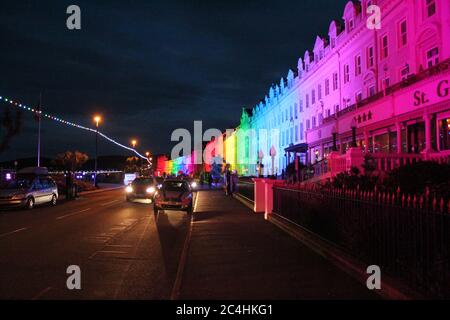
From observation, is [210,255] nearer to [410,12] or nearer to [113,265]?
[113,265]

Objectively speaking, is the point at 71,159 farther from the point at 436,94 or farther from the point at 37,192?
the point at 436,94

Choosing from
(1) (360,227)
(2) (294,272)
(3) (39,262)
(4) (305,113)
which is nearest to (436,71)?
(1) (360,227)

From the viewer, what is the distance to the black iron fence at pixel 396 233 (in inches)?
217

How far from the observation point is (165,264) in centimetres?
884

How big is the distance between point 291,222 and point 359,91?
20741mm

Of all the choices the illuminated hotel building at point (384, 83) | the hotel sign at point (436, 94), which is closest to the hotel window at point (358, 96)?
the illuminated hotel building at point (384, 83)

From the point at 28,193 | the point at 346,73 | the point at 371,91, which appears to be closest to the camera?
the point at 28,193

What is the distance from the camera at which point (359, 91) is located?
31.5 metres

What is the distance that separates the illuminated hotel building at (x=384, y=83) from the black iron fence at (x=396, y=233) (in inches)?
276

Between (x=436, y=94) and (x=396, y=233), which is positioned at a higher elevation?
(x=436, y=94)

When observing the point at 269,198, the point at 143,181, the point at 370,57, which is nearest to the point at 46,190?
the point at 143,181

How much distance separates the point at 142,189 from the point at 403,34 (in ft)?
56.2

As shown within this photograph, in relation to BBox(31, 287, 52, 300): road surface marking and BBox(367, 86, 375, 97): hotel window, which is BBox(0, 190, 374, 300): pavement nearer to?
BBox(31, 287, 52, 300): road surface marking

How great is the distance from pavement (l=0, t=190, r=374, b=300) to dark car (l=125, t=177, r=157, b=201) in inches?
435
